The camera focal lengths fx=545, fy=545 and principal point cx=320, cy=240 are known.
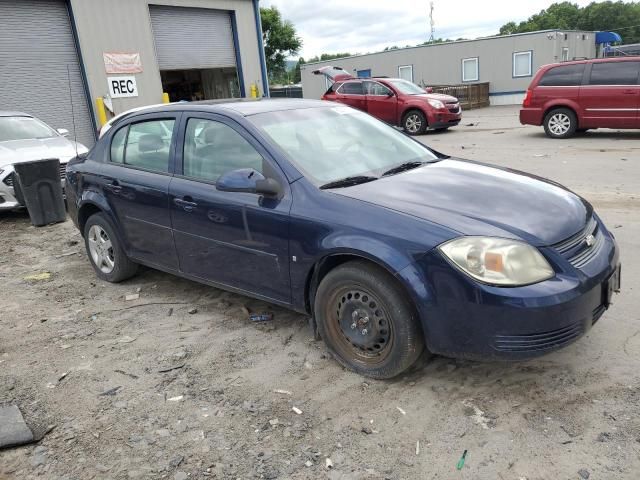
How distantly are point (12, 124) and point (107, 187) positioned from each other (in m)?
5.90

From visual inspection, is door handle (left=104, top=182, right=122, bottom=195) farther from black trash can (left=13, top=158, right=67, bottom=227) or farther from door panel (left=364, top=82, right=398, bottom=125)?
door panel (left=364, top=82, right=398, bottom=125)

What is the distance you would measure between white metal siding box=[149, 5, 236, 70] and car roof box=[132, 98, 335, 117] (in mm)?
13738

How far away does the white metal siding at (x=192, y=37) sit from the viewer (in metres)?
16.9

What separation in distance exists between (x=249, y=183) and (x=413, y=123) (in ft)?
44.3

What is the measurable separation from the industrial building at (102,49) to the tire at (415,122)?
6.48 m

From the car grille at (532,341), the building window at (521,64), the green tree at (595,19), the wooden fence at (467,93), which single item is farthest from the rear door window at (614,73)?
the green tree at (595,19)

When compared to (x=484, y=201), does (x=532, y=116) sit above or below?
below

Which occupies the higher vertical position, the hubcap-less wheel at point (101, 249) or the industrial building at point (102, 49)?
the industrial building at point (102, 49)

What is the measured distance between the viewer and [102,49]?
15.2 metres

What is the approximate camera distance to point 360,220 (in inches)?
123

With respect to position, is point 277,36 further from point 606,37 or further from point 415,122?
point 415,122

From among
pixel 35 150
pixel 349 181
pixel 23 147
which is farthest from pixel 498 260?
pixel 23 147

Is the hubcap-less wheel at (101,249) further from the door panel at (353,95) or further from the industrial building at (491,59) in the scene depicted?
the industrial building at (491,59)

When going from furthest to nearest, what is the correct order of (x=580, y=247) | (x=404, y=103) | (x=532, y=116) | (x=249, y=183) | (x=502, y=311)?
(x=404, y=103)
(x=532, y=116)
(x=249, y=183)
(x=580, y=247)
(x=502, y=311)
